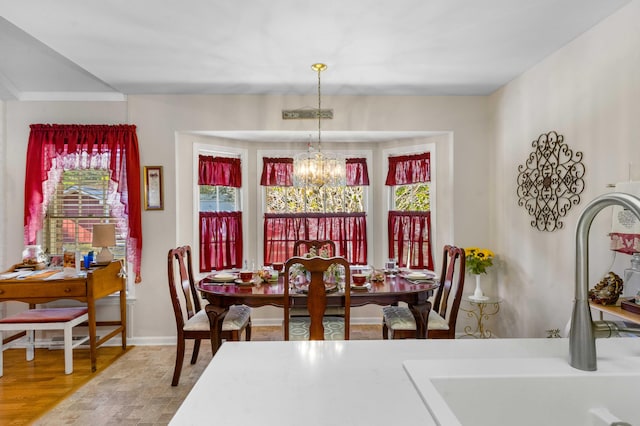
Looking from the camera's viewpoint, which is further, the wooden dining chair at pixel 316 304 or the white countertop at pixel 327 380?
the wooden dining chair at pixel 316 304

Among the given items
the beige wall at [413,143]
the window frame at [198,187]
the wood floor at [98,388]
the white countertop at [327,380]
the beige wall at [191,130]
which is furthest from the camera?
the window frame at [198,187]

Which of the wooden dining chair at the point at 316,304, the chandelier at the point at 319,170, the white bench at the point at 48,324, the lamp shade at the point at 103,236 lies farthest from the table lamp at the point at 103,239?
the wooden dining chair at the point at 316,304

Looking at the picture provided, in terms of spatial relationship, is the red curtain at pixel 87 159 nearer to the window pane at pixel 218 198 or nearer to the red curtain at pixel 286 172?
the window pane at pixel 218 198

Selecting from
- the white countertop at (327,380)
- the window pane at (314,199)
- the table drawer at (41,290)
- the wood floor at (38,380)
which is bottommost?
the wood floor at (38,380)

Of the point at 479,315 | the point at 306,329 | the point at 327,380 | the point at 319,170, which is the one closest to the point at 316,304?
the point at 306,329

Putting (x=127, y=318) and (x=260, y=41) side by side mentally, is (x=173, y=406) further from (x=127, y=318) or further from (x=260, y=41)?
(x=260, y=41)

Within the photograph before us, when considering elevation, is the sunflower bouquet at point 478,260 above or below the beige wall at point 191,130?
below

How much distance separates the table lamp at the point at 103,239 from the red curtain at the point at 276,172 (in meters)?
1.74

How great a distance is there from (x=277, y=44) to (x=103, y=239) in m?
2.50

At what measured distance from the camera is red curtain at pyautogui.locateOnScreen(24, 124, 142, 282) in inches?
148

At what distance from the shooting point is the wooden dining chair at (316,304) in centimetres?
245

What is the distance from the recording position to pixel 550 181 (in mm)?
3043

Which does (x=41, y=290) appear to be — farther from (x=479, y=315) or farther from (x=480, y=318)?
(x=479, y=315)

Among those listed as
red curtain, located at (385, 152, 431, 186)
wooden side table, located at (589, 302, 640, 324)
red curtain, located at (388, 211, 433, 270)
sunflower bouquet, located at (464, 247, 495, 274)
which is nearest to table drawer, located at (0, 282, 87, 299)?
red curtain, located at (388, 211, 433, 270)
